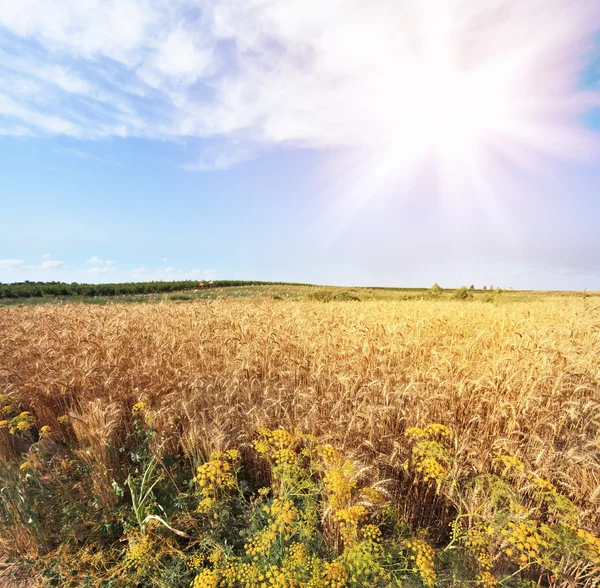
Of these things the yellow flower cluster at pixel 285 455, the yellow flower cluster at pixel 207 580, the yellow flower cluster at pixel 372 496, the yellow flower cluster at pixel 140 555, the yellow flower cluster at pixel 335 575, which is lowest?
the yellow flower cluster at pixel 140 555

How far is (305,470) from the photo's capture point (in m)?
3.15

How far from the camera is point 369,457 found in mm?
3607

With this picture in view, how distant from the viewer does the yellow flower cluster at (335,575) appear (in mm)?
2207

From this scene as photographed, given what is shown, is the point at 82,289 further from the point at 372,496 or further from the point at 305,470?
the point at 372,496

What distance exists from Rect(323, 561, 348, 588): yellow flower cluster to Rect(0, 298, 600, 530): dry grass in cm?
102

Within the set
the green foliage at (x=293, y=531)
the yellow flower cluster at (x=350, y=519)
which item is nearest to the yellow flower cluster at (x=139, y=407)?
the green foliage at (x=293, y=531)

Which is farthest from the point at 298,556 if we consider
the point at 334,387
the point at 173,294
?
the point at 173,294

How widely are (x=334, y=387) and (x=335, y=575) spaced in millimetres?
2766

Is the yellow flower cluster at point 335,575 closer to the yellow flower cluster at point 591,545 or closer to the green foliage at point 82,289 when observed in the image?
the yellow flower cluster at point 591,545

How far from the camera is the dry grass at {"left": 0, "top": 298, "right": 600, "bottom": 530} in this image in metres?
3.65

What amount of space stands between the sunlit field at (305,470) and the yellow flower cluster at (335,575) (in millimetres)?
15

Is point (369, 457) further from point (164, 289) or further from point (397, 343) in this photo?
point (164, 289)

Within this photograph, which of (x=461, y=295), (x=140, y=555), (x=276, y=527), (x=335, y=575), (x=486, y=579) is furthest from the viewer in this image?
(x=461, y=295)

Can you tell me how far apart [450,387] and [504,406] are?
643 millimetres
